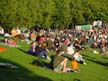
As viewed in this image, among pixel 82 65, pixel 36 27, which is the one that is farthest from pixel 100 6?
pixel 82 65

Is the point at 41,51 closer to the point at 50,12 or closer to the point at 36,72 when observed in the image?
the point at 36,72

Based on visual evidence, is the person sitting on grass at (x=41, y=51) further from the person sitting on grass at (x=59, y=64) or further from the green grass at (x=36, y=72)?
the person sitting on grass at (x=59, y=64)

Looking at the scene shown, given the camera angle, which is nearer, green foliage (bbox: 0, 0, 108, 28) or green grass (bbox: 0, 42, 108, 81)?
green grass (bbox: 0, 42, 108, 81)

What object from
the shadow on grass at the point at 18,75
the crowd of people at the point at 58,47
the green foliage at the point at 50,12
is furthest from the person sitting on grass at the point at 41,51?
the green foliage at the point at 50,12

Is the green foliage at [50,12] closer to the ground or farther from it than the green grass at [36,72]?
closer to the ground

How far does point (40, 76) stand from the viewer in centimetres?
1969

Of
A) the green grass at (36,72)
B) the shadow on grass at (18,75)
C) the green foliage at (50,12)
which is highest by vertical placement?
the shadow on grass at (18,75)

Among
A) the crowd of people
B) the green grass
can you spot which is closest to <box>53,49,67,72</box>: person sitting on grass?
the crowd of people

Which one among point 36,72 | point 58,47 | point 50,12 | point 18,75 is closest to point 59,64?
point 36,72

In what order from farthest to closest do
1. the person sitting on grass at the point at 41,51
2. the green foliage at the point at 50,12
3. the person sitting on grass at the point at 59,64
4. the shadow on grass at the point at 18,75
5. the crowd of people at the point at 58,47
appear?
the green foliage at the point at 50,12 < the person sitting on grass at the point at 41,51 < the crowd of people at the point at 58,47 < the person sitting on grass at the point at 59,64 < the shadow on grass at the point at 18,75

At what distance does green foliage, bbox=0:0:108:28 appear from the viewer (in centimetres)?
5181

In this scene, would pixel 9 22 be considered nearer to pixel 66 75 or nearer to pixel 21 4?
pixel 21 4

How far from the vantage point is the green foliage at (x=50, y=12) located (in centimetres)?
5181

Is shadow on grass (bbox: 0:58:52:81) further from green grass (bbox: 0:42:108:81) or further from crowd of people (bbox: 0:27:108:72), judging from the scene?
crowd of people (bbox: 0:27:108:72)
